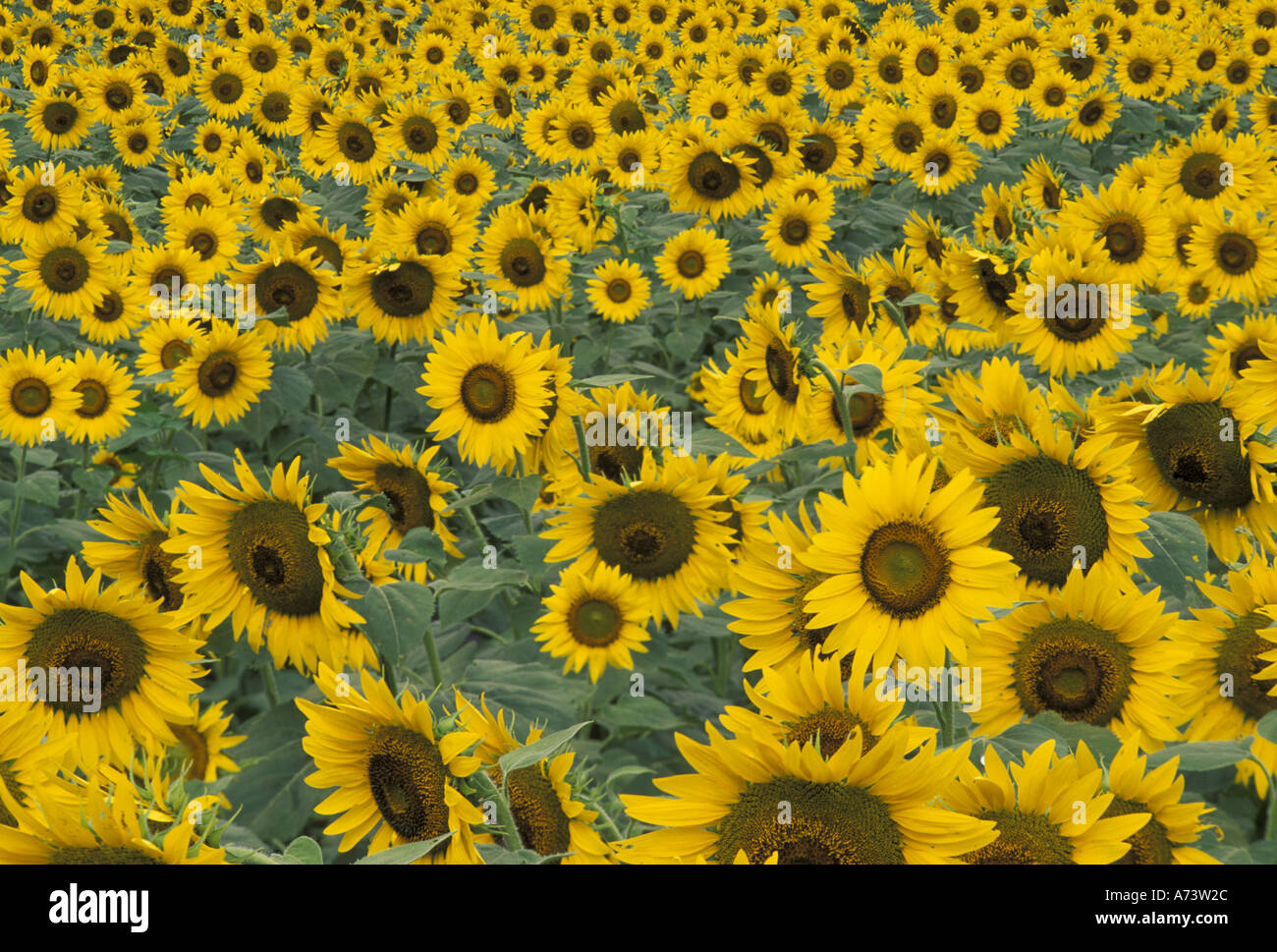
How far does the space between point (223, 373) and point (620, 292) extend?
8.76 ft

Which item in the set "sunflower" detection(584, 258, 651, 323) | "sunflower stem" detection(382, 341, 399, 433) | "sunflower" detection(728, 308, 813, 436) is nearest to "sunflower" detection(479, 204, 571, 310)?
"sunflower" detection(584, 258, 651, 323)

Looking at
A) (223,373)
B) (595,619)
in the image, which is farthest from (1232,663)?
(223,373)

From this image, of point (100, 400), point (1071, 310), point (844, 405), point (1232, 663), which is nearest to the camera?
point (1232, 663)

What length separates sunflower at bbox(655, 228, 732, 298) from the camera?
6.62m

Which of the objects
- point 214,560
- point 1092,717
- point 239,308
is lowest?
point 1092,717

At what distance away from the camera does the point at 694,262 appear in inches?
263

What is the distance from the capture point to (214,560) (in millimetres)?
2340

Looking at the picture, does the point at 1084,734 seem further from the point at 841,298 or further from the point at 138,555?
the point at 841,298

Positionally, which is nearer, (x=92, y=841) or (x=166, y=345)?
(x=92, y=841)

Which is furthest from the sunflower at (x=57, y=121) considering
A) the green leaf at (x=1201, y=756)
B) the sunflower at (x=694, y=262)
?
the green leaf at (x=1201, y=756)

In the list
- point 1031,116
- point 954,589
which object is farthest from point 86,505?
point 1031,116

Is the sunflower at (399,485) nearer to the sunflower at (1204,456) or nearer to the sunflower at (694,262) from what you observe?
the sunflower at (1204,456)
